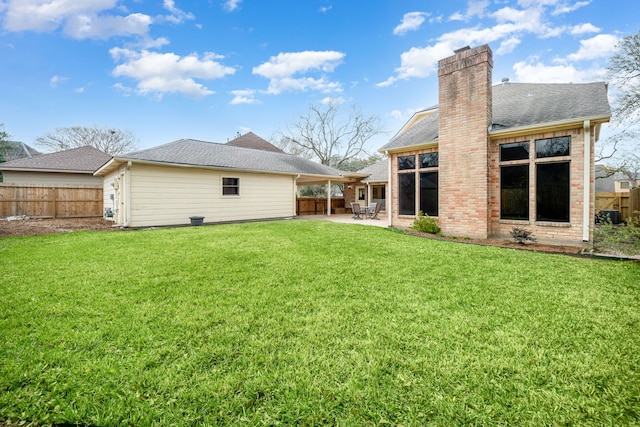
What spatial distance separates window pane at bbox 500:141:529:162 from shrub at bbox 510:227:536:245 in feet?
7.01

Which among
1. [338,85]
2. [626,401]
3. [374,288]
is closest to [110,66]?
[338,85]

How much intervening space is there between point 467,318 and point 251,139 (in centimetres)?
3037

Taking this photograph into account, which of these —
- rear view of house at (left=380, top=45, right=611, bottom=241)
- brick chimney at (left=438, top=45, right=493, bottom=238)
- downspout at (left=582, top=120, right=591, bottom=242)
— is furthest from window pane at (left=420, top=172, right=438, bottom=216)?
downspout at (left=582, top=120, right=591, bottom=242)

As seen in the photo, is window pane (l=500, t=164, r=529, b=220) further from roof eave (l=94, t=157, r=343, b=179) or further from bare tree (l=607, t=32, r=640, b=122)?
bare tree (l=607, t=32, r=640, b=122)

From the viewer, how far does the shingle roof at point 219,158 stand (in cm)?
1166

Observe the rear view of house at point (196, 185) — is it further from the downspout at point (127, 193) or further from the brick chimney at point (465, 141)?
the brick chimney at point (465, 141)

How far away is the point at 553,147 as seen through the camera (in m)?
7.57

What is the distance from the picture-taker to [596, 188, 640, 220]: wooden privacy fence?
13.2 m

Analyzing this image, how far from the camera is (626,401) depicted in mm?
1819

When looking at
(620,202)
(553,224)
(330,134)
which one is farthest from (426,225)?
(330,134)

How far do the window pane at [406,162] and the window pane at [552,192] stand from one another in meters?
3.79

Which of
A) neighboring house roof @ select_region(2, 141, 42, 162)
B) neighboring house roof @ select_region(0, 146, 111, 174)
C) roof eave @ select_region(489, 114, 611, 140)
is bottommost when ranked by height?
roof eave @ select_region(489, 114, 611, 140)

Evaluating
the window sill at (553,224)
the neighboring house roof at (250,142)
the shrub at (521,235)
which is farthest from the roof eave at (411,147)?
the neighboring house roof at (250,142)

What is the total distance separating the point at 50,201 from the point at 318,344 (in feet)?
61.9
